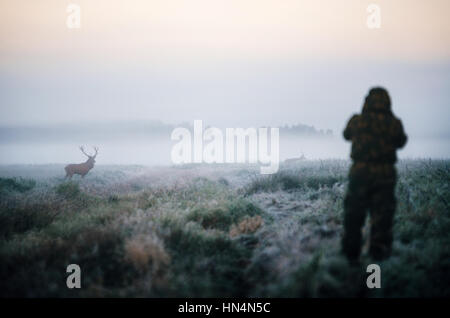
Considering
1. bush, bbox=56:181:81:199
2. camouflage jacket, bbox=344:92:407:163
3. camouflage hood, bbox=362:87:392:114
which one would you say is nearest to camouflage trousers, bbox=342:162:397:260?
camouflage jacket, bbox=344:92:407:163

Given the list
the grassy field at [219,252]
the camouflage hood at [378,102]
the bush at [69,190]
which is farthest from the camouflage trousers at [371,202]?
the bush at [69,190]

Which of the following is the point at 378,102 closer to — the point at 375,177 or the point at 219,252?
the point at 375,177

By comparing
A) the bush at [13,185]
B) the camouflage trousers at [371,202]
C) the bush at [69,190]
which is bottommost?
the camouflage trousers at [371,202]

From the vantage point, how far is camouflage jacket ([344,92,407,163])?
4359 millimetres

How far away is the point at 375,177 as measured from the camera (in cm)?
429

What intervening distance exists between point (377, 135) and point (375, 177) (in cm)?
76

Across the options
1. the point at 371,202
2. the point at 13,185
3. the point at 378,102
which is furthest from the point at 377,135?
the point at 13,185

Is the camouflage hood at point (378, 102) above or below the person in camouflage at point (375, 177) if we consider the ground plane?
above

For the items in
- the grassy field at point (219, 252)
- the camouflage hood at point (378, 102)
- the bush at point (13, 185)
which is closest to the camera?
the grassy field at point (219, 252)

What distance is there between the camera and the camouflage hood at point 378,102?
454cm

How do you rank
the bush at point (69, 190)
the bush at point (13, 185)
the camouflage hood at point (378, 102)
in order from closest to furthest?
the camouflage hood at point (378, 102)
the bush at point (69, 190)
the bush at point (13, 185)

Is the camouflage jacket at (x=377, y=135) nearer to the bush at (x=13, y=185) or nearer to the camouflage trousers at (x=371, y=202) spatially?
the camouflage trousers at (x=371, y=202)

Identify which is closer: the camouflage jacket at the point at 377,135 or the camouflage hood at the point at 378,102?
the camouflage jacket at the point at 377,135

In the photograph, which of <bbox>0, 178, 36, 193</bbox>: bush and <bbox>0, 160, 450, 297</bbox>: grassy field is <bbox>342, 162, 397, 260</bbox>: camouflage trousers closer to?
<bbox>0, 160, 450, 297</bbox>: grassy field
